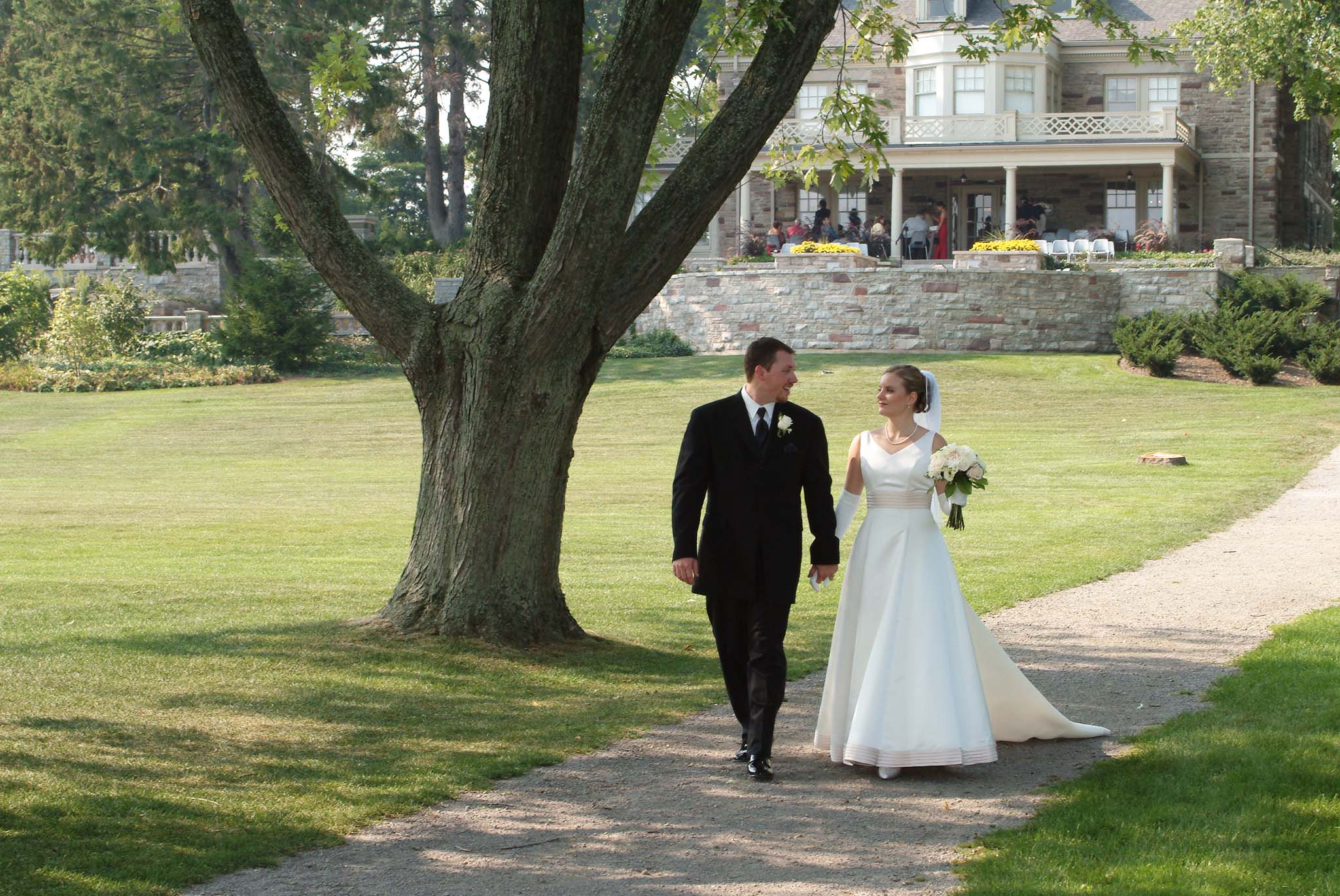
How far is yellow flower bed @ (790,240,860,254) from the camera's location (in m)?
30.9

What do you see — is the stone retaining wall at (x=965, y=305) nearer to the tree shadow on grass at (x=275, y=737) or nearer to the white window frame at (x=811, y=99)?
the white window frame at (x=811, y=99)

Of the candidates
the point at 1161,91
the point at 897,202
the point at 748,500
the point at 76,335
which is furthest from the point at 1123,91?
the point at 748,500

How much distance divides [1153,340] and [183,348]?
22.4 m

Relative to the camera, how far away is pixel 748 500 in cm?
582

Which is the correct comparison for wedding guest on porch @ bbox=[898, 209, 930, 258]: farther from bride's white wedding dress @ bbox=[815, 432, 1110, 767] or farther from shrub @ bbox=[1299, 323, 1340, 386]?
bride's white wedding dress @ bbox=[815, 432, 1110, 767]

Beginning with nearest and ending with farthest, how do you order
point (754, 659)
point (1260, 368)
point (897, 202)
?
1. point (754, 659)
2. point (1260, 368)
3. point (897, 202)

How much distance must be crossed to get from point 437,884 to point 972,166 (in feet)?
114

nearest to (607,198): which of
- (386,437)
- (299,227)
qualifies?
(299,227)

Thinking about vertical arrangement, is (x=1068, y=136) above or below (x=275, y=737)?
above

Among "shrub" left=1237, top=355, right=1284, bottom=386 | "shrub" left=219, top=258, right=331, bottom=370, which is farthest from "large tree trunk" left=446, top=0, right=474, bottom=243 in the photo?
"shrub" left=1237, top=355, right=1284, bottom=386

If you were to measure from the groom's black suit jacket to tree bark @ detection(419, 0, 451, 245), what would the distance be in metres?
38.7

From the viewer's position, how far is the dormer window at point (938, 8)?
3862 centimetres

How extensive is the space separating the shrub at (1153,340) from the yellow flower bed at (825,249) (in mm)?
5898

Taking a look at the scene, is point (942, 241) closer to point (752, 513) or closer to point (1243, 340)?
point (1243, 340)
